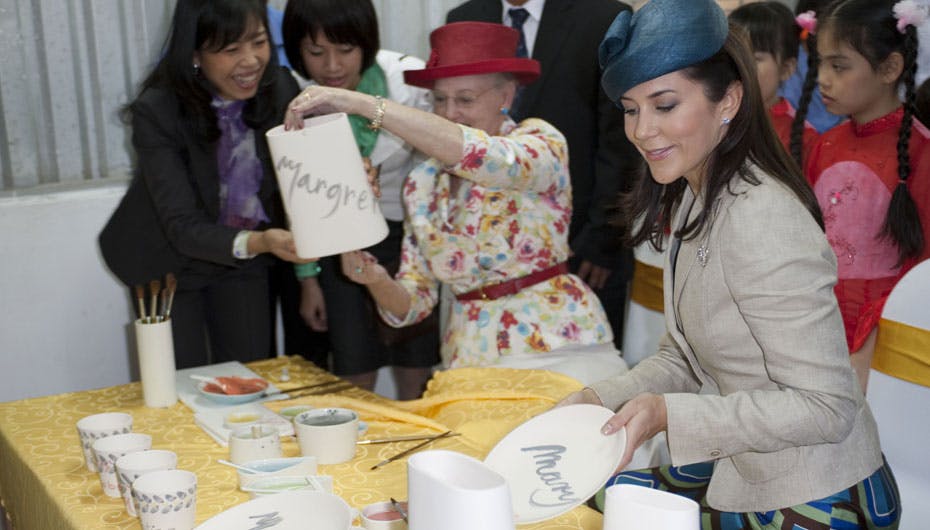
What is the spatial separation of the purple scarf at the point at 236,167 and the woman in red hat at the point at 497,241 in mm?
531

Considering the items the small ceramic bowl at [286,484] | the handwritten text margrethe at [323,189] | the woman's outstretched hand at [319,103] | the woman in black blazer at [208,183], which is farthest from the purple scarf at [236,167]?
the small ceramic bowl at [286,484]

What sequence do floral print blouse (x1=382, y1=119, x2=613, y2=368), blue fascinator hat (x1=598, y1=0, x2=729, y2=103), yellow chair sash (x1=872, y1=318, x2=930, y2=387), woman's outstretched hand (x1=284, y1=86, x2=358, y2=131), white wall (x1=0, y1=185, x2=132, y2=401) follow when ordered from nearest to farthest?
blue fascinator hat (x1=598, y1=0, x2=729, y2=103)
yellow chair sash (x1=872, y1=318, x2=930, y2=387)
woman's outstretched hand (x1=284, y1=86, x2=358, y2=131)
floral print blouse (x1=382, y1=119, x2=613, y2=368)
white wall (x1=0, y1=185, x2=132, y2=401)

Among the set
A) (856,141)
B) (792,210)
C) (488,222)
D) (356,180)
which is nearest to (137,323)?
(356,180)

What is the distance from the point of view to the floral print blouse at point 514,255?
6.60 ft

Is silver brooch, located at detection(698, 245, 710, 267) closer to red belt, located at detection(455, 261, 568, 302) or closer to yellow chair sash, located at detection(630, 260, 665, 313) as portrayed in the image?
red belt, located at detection(455, 261, 568, 302)

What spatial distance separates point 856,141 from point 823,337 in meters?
1.30

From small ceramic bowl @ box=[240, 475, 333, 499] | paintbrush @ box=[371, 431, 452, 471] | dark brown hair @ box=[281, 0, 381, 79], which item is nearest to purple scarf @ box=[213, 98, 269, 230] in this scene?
dark brown hair @ box=[281, 0, 381, 79]

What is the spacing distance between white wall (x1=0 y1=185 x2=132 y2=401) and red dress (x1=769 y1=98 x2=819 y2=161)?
6.56 ft

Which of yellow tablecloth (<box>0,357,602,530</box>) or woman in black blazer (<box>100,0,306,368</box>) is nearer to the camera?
yellow tablecloth (<box>0,357,602,530</box>)

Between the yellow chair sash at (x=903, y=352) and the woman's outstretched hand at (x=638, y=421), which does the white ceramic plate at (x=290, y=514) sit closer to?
the woman's outstretched hand at (x=638, y=421)

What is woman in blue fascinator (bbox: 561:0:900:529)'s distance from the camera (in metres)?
1.30

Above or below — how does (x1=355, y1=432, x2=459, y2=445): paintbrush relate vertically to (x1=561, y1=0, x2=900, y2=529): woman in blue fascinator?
below

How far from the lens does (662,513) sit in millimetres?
892

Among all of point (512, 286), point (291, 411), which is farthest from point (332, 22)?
point (291, 411)
